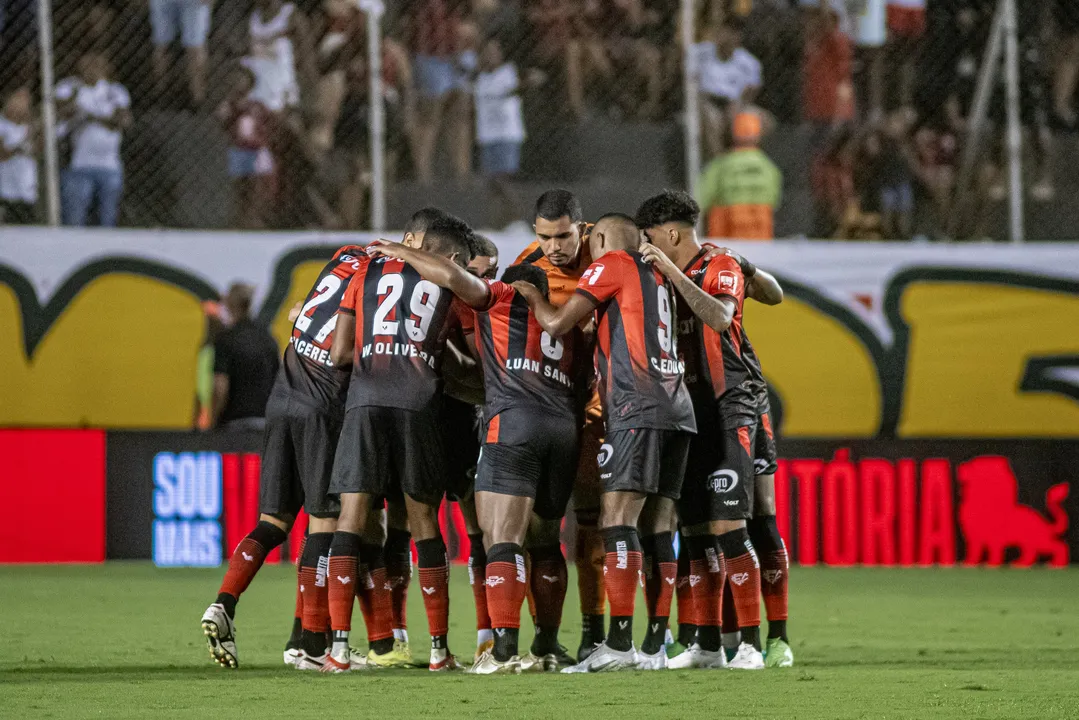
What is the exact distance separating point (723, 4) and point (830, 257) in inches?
104

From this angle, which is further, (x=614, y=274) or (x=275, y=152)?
(x=275, y=152)

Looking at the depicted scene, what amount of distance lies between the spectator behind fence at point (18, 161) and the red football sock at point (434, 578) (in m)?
8.03

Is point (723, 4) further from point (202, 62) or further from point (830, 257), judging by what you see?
point (202, 62)

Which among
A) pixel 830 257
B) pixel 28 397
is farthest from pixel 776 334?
pixel 28 397

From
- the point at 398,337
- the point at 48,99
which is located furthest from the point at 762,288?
the point at 48,99

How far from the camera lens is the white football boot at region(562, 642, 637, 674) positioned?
7527 mm

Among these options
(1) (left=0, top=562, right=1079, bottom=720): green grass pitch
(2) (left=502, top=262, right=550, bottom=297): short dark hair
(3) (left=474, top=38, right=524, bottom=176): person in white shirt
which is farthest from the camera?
(3) (left=474, top=38, right=524, bottom=176): person in white shirt

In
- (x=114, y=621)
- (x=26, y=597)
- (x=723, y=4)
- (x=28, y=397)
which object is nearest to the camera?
(x=114, y=621)

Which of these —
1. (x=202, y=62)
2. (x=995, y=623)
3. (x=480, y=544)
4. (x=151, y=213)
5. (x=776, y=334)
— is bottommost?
(x=995, y=623)

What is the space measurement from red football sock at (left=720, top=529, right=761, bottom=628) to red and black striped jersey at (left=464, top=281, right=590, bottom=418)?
0.99 meters

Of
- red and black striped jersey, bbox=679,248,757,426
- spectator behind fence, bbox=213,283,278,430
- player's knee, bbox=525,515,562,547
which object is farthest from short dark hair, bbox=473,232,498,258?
spectator behind fence, bbox=213,283,278,430

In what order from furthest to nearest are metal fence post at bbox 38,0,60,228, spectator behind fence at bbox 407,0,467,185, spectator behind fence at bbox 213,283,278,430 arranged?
spectator behind fence at bbox 407,0,467,185 < spectator behind fence at bbox 213,283,278,430 < metal fence post at bbox 38,0,60,228

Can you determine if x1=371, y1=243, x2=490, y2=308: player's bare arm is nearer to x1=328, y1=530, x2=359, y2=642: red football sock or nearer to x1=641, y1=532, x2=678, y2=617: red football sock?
x1=328, y1=530, x2=359, y2=642: red football sock

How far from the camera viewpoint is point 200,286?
14.8m
